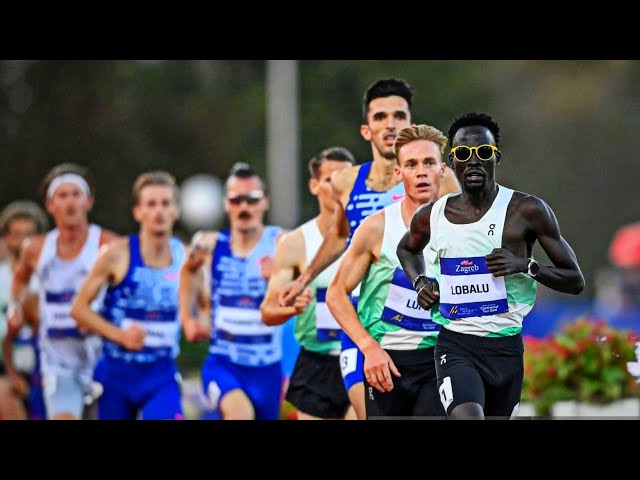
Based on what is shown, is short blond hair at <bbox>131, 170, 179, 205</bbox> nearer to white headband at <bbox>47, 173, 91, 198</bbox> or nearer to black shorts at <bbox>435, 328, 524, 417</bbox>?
white headband at <bbox>47, 173, 91, 198</bbox>

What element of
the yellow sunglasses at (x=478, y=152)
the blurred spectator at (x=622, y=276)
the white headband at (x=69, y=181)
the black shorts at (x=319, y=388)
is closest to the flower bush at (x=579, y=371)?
the black shorts at (x=319, y=388)

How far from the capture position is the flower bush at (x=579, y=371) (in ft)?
28.5

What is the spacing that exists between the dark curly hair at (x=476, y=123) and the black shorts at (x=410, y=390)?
4.07 ft

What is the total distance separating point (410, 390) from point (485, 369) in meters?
0.79

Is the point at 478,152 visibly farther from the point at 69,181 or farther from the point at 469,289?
the point at 69,181

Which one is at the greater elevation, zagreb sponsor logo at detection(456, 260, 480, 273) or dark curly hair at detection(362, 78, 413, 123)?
dark curly hair at detection(362, 78, 413, 123)

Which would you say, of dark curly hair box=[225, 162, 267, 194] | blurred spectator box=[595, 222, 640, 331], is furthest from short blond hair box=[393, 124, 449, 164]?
blurred spectator box=[595, 222, 640, 331]

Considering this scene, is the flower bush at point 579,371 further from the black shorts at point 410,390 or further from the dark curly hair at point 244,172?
the dark curly hair at point 244,172

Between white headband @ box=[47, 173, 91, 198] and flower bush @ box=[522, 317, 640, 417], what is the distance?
3.62m

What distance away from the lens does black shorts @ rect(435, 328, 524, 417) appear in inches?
236

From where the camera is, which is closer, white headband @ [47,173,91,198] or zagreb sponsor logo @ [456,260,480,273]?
zagreb sponsor logo @ [456,260,480,273]
